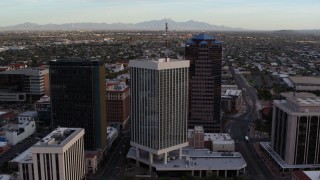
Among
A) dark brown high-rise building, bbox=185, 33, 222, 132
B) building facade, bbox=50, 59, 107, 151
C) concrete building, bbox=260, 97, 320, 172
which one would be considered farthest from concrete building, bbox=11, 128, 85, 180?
concrete building, bbox=260, 97, 320, 172

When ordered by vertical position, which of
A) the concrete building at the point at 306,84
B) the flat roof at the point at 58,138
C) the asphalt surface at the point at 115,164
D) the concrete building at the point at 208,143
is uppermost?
the flat roof at the point at 58,138

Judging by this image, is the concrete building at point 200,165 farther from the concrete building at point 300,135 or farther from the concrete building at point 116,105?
the concrete building at point 116,105

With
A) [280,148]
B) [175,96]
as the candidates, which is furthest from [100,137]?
[280,148]

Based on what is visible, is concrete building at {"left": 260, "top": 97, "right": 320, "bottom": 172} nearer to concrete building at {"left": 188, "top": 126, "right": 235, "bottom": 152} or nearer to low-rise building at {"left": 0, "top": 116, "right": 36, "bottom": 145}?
concrete building at {"left": 188, "top": 126, "right": 235, "bottom": 152}

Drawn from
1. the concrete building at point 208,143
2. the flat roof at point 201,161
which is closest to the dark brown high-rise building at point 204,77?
the concrete building at point 208,143

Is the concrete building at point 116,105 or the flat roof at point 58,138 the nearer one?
the flat roof at point 58,138

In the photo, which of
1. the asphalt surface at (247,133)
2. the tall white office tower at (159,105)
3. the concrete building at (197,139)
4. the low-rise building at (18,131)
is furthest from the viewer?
the low-rise building at (18,131)
